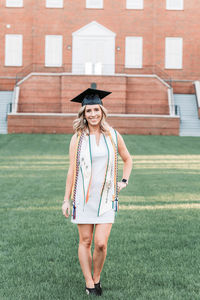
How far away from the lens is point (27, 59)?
36281 mm

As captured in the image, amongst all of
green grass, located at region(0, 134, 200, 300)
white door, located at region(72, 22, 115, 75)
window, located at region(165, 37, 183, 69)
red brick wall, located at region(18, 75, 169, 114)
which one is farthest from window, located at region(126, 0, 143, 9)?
green grass, located at region(0, 134, 200, 300)

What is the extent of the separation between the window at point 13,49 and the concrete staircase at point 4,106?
9.94 feet

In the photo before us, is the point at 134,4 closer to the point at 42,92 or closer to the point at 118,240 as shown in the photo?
the point at 42,92

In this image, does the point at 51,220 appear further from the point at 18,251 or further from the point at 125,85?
the point at 125,85

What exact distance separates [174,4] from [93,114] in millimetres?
33294

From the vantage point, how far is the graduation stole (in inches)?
174

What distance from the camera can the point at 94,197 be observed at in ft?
14.5

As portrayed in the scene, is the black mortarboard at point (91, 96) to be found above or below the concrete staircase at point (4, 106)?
below

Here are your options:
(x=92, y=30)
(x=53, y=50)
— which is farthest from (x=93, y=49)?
(x=53, y=50)

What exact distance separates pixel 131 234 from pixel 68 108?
81.1ft

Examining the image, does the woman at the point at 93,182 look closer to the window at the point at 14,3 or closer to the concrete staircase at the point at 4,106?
the concrete staircase at the point at 4,106

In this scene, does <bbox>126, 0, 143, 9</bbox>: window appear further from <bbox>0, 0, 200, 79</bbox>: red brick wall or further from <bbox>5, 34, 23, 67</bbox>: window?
<bbox>5, 34, 23, 67</bbox>: window

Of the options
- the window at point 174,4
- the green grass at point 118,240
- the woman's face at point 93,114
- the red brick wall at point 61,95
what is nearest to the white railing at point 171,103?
the red brick wall at point 61,95

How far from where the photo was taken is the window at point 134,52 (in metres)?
35.8
